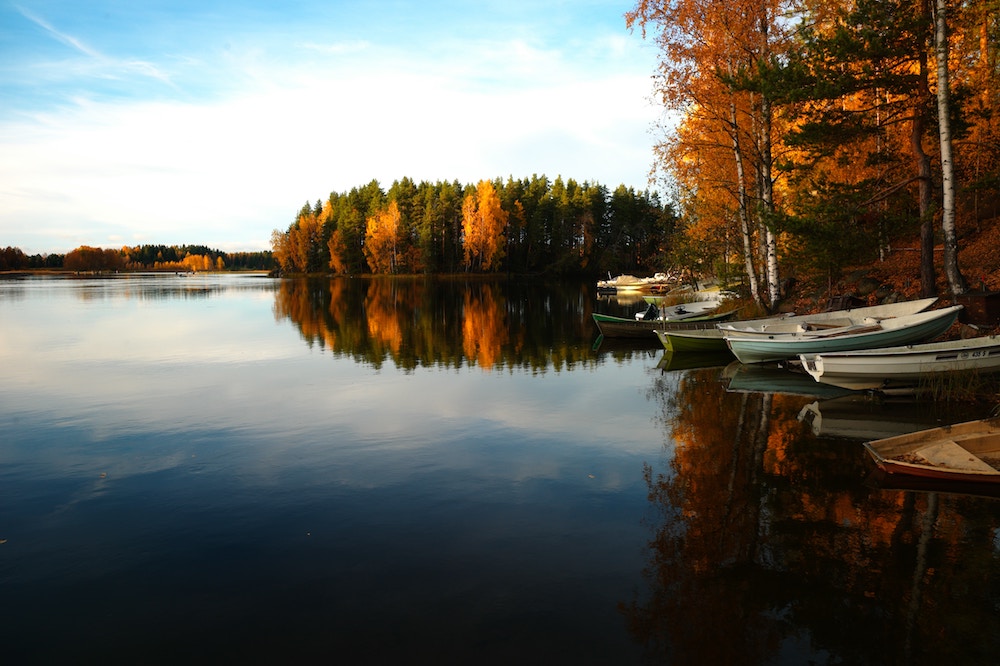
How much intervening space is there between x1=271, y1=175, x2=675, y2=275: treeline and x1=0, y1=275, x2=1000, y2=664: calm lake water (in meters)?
92.1

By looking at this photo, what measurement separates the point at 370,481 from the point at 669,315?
23.9 metres

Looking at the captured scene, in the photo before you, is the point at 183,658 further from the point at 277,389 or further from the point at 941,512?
the point at 277,389

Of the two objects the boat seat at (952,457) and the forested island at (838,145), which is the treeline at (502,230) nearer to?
the forested island at (838,145)

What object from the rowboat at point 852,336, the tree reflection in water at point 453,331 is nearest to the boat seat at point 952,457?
the rowboat at point 852,336

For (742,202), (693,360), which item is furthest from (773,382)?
(742,202)

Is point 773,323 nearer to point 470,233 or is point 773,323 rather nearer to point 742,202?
point 742,202

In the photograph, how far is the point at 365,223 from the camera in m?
128

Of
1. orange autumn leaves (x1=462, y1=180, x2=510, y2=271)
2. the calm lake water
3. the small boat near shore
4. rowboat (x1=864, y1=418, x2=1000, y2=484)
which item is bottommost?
the calm lake water

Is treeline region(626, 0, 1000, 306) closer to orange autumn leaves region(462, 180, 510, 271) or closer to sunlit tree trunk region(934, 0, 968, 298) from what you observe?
sunlit tree trunk region(934, 0, 968, 298)

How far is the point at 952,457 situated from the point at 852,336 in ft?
25.6

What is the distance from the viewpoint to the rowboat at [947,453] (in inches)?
369

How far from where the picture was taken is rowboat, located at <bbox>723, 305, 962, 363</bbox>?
16.1m

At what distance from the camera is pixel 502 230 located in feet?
369

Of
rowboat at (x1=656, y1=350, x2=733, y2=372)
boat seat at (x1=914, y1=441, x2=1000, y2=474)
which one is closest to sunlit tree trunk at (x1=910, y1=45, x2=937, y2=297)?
rowboat at (x1=656, y1=350, x2=733, y2=372)
